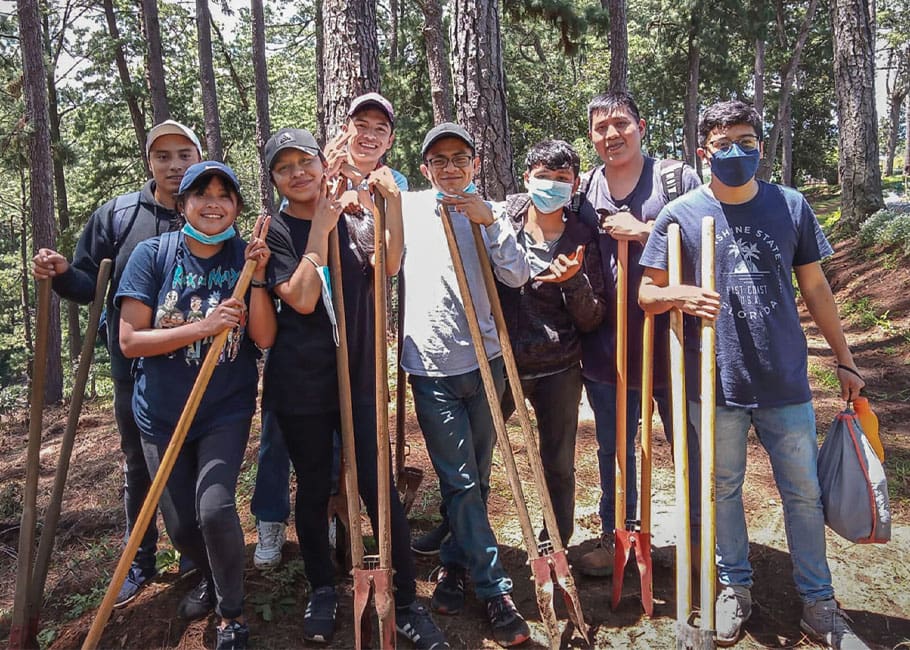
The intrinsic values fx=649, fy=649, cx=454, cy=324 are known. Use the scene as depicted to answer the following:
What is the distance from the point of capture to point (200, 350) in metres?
2.85

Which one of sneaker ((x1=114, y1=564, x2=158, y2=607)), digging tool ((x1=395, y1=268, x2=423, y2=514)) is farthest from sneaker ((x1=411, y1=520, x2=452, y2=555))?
sneaker ((x1=114, y1=564, x2=158, y2=607))

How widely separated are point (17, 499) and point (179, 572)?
2.97 m

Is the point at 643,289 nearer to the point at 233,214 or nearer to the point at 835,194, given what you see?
the point at 233,214

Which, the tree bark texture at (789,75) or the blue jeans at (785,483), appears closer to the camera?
the blue jeans at (785,483)

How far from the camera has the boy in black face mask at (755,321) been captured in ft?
9.37

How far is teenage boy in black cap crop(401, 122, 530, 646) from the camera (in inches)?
119

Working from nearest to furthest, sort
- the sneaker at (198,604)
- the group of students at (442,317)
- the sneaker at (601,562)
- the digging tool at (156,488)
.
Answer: the digging tool at (156,488)
the group of students at (442,317)
the sneaker at (198,604)
the sneaker at (601,562)

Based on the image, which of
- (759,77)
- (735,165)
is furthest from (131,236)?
(759,77)

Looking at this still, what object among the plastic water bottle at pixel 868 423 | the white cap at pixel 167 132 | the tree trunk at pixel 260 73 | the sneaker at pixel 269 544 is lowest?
the sneaker at pixel 269 544

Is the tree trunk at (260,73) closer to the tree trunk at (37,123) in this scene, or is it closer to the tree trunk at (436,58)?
the tree trunk at (37,123)

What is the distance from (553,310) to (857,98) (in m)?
11.6

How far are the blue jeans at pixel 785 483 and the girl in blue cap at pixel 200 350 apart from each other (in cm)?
214

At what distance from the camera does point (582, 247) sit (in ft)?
10.3

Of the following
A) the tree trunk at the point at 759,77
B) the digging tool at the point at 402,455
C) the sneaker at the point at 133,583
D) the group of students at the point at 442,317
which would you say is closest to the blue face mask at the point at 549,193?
the group of students at the point at 442,317
